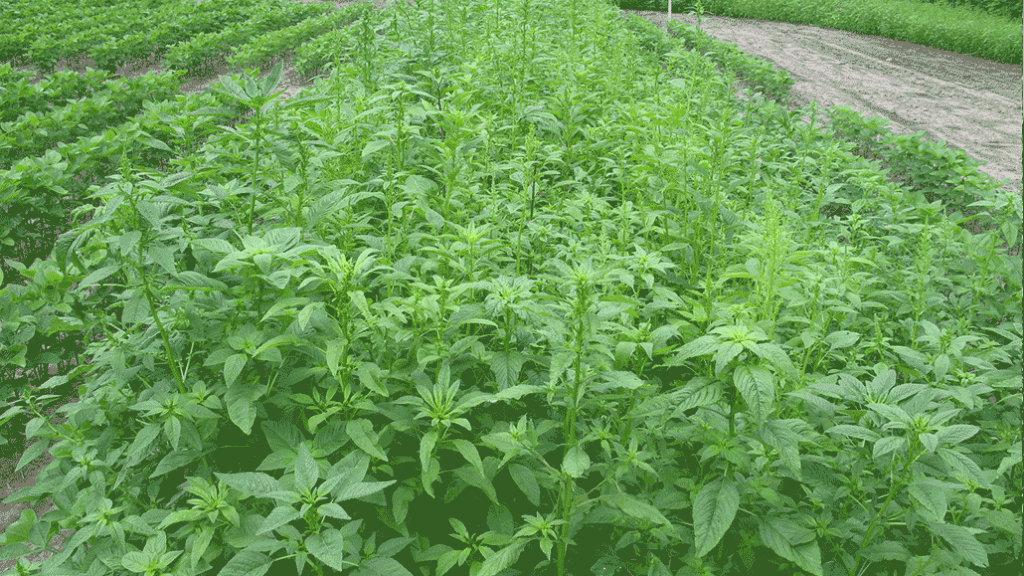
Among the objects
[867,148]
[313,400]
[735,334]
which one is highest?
[735,334]

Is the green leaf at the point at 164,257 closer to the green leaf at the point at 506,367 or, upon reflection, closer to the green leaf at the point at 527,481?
the green leaf at the point at 506,367

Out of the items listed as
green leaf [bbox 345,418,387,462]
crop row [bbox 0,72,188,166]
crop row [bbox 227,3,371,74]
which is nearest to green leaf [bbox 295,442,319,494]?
green leaf [bbox 345,418,387,462]

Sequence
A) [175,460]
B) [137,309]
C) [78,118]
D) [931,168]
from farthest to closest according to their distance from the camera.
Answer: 1. [78,118]
2. [931,168]
3. [137,309]
4. [175,460]

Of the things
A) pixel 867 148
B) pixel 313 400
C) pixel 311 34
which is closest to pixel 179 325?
pixel 313 400

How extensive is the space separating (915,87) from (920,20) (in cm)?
743

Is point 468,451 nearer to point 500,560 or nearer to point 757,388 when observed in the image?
point 500,560

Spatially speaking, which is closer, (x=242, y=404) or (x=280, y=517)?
(x=280, y=517)

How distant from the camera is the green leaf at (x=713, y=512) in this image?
170 centimetres

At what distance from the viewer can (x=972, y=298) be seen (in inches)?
126

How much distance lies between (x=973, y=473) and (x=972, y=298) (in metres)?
1.93

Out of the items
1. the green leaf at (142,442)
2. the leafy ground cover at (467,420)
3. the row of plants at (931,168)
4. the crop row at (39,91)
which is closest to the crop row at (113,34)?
the crop row at (39,91)

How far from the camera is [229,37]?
50.1 ft

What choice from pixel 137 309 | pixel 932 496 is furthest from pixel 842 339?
pixel 137 309

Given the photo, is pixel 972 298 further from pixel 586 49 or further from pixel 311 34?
pixel 311 34
